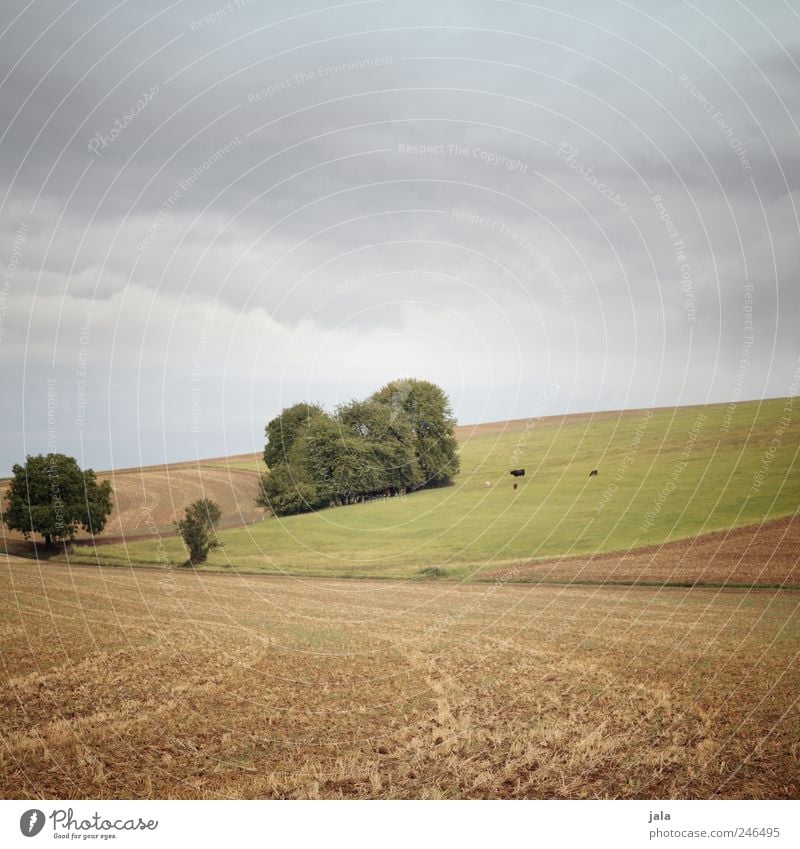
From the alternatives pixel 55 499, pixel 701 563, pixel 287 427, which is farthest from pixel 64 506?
pixel 701 563

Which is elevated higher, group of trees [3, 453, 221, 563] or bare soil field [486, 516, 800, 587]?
group of trees [3, 453, 221, 563]

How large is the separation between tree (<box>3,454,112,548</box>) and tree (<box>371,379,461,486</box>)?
63.8ft

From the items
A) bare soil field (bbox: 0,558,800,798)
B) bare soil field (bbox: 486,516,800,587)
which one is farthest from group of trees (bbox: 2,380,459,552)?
bare soil field (bbox: 486,516,800,587)

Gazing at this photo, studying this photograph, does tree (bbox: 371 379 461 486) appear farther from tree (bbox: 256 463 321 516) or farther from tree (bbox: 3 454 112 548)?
tree (bbox: 3 454 112 548)

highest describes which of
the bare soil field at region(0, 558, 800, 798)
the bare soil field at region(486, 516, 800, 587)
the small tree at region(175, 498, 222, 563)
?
the small tree at region(175, 498, 222, 563)

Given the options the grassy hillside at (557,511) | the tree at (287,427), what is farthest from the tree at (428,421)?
the tree at (287,427)

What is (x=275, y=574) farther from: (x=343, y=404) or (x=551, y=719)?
(x=551, y=719)

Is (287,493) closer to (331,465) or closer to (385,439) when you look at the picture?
(331,465)

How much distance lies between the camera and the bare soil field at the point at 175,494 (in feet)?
135

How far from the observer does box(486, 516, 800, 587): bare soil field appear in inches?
1016

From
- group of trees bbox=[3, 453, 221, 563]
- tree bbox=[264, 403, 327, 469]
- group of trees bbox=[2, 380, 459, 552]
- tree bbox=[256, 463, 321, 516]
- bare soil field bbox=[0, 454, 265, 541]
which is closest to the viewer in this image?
group of trees bbox=[3, 453, 221, 563]
